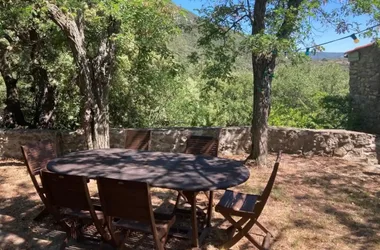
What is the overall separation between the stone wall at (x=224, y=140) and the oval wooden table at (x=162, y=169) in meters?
2.57

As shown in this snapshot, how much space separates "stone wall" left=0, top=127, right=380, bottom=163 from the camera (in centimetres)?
650

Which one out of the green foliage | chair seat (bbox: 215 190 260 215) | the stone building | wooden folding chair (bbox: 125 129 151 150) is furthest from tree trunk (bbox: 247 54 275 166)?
the stone building

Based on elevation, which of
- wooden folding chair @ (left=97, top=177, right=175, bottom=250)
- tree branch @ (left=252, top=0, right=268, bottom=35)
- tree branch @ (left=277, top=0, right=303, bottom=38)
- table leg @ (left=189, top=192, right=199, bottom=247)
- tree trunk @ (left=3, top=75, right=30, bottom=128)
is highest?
tree branch @ (left=252, top=0, right=268, bottom=35)

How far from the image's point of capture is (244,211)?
300 cm

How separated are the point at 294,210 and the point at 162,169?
74.7 inches

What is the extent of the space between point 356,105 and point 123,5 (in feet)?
24.4

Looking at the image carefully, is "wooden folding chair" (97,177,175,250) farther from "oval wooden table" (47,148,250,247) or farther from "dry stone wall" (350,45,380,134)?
"dry stone wall" (350,45,380,134)

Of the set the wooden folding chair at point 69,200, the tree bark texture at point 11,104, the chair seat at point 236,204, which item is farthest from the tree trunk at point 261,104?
the tree bark texture at point 11,104

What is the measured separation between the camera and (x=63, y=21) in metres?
5.04

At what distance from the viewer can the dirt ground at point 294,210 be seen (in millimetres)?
3311

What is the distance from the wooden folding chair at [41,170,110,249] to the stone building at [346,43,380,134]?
776cm

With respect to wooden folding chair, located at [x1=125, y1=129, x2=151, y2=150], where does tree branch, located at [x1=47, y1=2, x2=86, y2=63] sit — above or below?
above

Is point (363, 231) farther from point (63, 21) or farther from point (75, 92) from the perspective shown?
point (75, 92)

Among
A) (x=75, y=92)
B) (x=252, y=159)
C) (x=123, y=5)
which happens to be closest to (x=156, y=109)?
(x=75, y=92)
